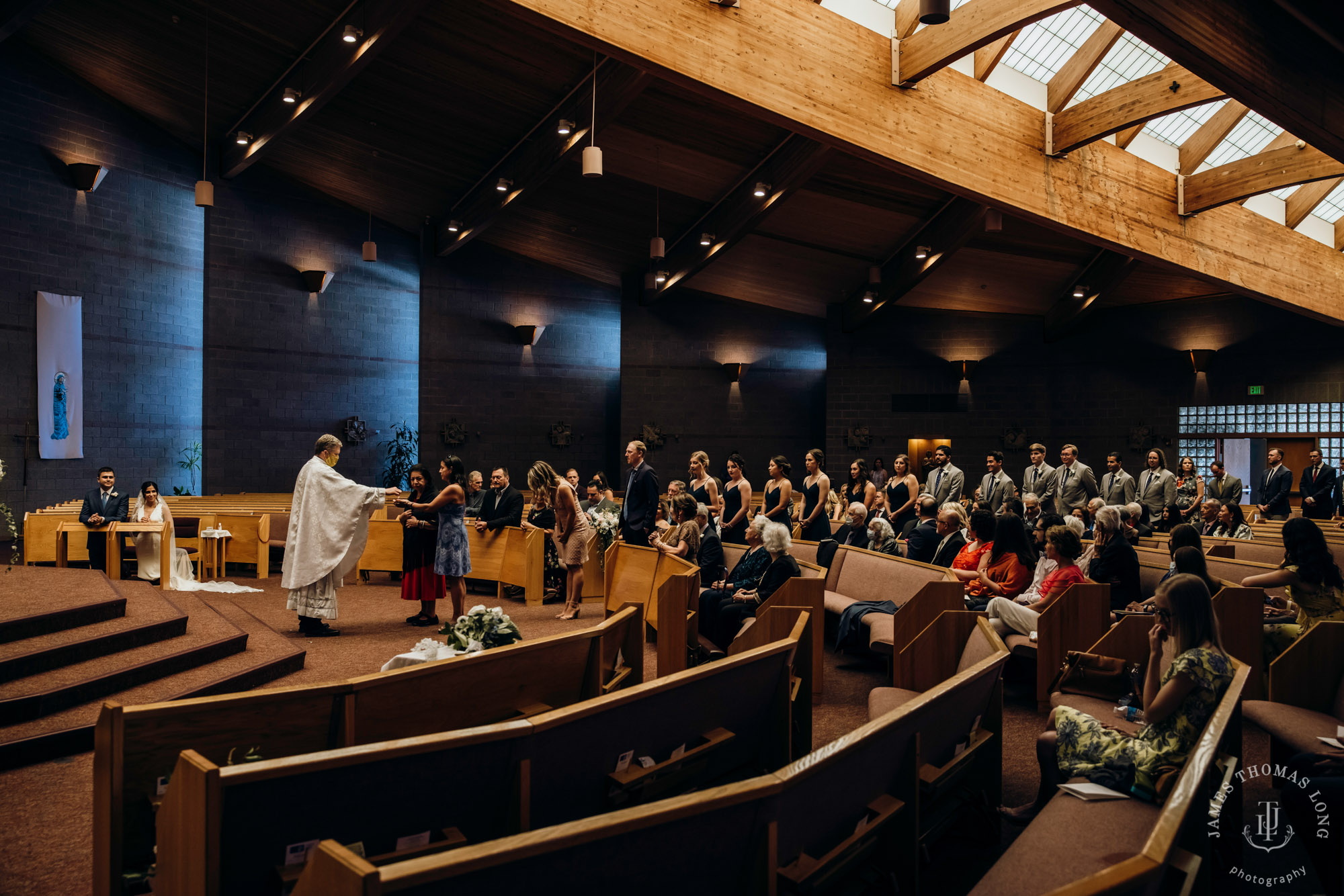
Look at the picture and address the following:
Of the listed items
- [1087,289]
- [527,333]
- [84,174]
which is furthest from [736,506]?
[84,174]

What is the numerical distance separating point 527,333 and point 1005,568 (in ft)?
35.6

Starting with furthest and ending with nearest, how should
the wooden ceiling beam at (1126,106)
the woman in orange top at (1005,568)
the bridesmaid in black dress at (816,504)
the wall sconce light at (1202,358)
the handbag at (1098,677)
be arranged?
the wall sconce light at (1202,358), the bridesmaid in black dress at (816,504), the wooden ceiling beam at (1126,106), the woman in orange top at (1005,568), the handbag at (1098,677)

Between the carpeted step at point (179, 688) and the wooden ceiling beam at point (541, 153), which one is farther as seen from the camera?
the wooden ceiling beam at point (541, 153)

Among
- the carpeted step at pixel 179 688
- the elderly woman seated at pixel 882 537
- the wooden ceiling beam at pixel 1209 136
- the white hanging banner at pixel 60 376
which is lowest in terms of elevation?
the carpeted step at pixel 179 688

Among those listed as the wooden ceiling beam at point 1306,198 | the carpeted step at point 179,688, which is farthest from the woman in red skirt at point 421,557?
the wooden ceiling beam at point 1306,198

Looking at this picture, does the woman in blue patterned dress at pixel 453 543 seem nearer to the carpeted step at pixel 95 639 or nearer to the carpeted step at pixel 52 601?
the carpeted step at pixel 95 639

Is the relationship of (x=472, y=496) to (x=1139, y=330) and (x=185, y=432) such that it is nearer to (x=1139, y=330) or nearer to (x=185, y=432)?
(x=185, y=432)

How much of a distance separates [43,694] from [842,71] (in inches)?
252

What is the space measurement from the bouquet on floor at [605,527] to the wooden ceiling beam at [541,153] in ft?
14.0

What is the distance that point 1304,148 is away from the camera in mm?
7500

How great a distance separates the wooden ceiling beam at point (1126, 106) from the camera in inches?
260

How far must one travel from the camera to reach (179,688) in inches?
169

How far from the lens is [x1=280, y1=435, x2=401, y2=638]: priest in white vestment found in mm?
5883

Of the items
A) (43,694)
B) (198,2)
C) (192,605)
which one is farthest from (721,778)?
(198,2)
